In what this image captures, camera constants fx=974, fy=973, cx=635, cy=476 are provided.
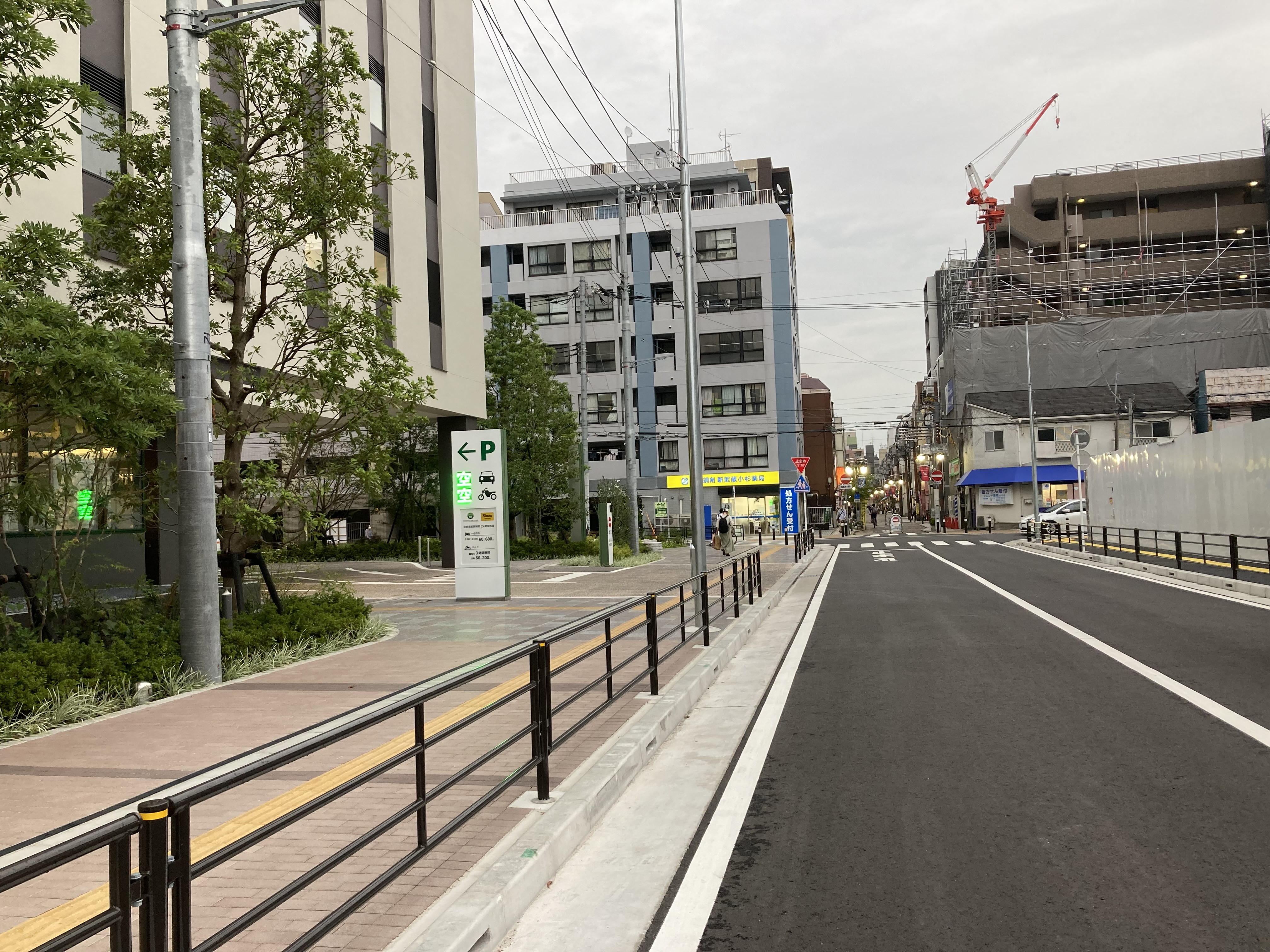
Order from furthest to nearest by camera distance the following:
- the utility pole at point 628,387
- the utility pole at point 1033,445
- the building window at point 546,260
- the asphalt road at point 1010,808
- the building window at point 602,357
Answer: the building window at point 546,260 → the building window at point 602,357 → the utility pole at point 1033,445 → the utility pole at point 628,387 → the asphalt road at point 1010,808

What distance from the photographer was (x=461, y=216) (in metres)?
28.5

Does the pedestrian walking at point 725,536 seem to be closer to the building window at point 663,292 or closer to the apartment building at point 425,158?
the apartment building at point 425,158

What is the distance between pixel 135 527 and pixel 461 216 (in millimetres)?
14500

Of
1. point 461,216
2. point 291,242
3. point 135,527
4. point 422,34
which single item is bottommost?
point 135,527

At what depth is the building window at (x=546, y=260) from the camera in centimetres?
6488

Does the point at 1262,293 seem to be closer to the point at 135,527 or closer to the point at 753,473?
the point at 753,473

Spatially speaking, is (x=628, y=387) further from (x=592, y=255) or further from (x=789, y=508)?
(x=592, y=255)

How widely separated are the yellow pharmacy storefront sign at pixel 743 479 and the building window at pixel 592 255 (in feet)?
49.9

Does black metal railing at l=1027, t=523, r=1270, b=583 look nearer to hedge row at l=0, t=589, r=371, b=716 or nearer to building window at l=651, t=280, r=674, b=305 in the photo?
hedge row at l=0, t=589, r=371, b=716

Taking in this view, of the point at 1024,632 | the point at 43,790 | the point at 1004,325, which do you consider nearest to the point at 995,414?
the point at 1004,325

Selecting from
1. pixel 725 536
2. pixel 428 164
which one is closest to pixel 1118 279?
pixel 725 536

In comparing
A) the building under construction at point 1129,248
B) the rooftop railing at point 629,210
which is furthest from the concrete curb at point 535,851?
the building under construction at point 1129,248

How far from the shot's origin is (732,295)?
201 ft

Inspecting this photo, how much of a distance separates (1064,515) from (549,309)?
3402 centimetres
